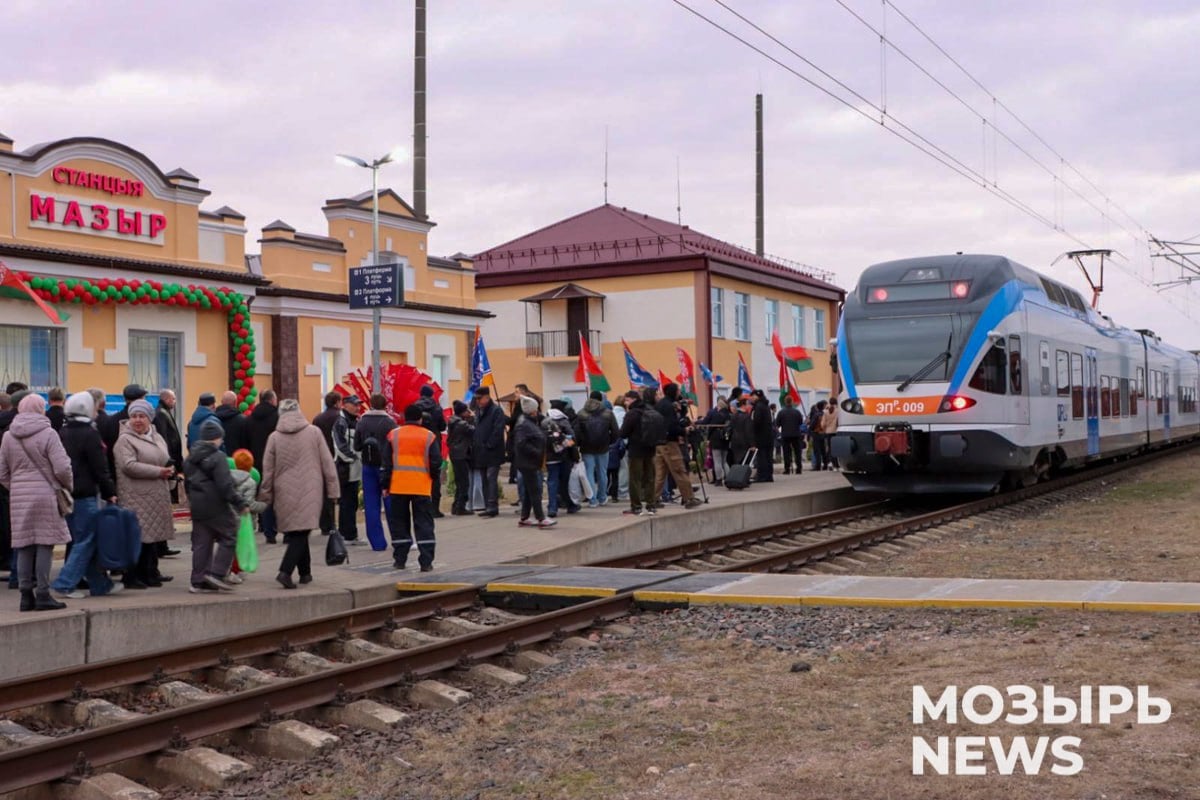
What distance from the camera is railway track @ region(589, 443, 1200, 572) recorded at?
13633 millimetres

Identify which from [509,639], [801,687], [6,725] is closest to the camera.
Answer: [6,725]

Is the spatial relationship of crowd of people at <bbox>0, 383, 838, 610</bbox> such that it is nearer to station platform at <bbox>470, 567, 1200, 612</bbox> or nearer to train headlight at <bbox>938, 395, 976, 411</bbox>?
station platform at <bbox>470, 567, 1200, 612</bbox>

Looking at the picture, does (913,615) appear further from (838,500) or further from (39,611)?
(838,500)

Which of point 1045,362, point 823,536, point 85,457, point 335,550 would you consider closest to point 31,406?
point 85,457

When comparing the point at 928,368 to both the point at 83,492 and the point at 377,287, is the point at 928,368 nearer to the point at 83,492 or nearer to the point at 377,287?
the point at 377,287

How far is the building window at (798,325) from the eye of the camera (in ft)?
155

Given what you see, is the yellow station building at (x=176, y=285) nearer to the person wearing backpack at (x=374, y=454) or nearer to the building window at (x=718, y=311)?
the person wearing backpack at (x=374, y=454)

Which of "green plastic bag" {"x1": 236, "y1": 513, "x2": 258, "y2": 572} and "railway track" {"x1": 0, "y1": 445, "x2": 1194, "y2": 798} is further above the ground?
"green plastic bag" {"x1": 236, "y1": 513, "x2": 258, "y2": 572}

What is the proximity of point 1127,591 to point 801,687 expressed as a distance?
3481 millimetres

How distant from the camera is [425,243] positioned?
3156 centimetres

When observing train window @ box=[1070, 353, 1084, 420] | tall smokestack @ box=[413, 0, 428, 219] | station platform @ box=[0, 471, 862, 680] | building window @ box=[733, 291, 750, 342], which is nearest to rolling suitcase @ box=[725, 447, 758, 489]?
station platform @ box=[0, 471, 862, 680]

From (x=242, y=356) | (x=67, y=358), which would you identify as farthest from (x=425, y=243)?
(x=67, y=358)

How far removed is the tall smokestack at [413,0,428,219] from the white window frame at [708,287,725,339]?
11743 millimetres

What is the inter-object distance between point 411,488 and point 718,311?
99.2 ft
